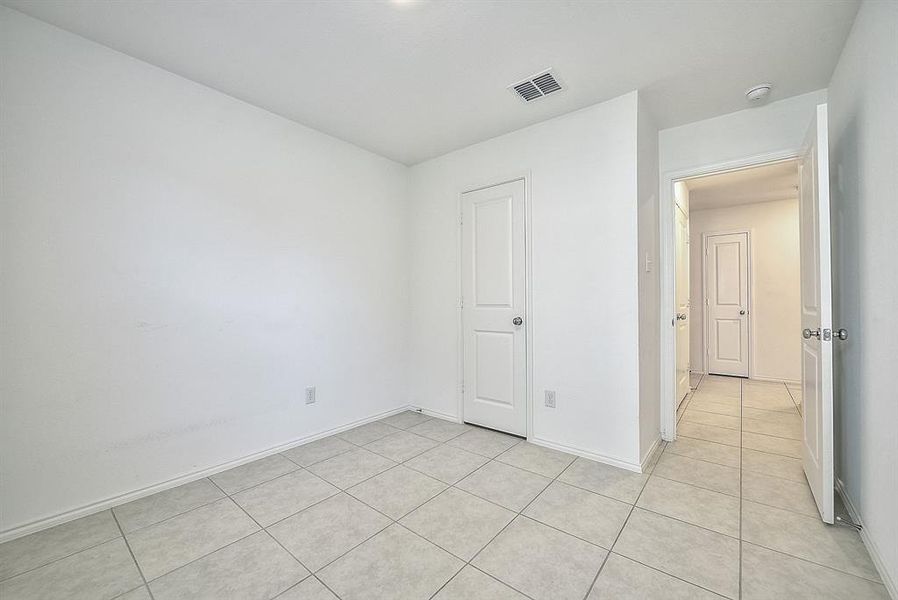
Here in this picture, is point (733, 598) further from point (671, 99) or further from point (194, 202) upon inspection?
point (194, 202)

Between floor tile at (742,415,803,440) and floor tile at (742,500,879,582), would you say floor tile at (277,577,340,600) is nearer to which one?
floor tile at (742,500,879,582)

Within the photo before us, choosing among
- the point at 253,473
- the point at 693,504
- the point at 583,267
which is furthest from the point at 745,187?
the point at 253,473

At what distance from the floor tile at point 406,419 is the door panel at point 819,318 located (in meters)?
2.75

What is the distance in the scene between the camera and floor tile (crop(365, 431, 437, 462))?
2760 mm

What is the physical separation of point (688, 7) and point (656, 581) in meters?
2.61

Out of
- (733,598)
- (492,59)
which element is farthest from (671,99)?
(733,598)

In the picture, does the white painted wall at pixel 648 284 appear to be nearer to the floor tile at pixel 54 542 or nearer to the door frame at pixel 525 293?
the door frame at pixel 525 293

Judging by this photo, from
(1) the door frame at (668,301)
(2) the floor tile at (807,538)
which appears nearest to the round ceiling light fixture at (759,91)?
(1) the door frame at (668,301)

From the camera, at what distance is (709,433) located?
312 cm

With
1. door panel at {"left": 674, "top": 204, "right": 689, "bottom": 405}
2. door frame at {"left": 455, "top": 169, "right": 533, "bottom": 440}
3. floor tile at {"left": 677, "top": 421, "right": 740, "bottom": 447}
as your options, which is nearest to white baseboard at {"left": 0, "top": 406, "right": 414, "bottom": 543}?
door frame at {"left": 455, "top": 169, "right": 533, "bottom": 440}

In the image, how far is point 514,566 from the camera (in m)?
1.59

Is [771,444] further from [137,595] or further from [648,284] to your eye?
[137,595]

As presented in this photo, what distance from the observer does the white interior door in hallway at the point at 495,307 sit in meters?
3.10

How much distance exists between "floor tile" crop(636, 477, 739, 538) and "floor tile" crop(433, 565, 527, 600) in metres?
1.04
